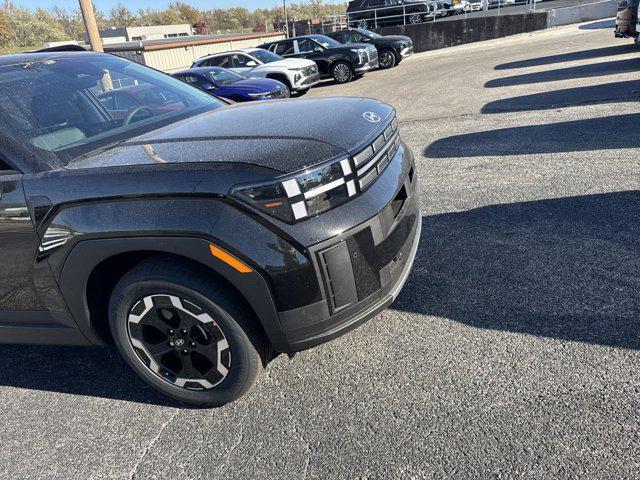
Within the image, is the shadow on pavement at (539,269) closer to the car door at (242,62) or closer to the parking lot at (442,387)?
the parking lot at (442,387)

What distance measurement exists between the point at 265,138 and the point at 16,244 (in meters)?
1.40

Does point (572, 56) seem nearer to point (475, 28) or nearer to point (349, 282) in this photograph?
point (475, 28)

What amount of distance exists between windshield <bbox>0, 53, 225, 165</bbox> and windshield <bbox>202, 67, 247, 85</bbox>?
7884 millimetres

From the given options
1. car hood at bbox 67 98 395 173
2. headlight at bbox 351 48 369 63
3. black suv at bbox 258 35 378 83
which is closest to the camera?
car hood at bbox 67 98 395 173

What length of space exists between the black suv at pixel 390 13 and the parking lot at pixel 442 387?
24.3m

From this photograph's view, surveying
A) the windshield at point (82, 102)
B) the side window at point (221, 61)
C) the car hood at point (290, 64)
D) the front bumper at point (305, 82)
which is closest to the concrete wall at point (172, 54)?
the side window at point (221, 61)

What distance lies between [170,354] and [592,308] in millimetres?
2504

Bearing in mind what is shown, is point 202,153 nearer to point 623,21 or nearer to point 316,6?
point 623,21

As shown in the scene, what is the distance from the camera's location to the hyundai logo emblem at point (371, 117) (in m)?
2.86

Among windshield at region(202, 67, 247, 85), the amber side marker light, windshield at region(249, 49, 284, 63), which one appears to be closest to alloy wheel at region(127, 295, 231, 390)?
the amber side marker light

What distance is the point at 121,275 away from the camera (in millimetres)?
2602

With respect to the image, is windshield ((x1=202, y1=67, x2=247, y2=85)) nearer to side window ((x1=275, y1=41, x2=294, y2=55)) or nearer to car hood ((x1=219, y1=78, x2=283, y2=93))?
car hood ((x1=219, y1=78, x2=283, y2=93))

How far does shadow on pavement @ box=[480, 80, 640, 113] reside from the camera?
A: 8.30 meters

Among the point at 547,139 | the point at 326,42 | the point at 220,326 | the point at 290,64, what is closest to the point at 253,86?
the point at 290,64
